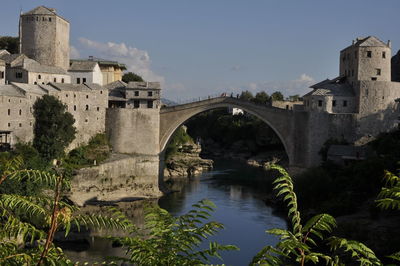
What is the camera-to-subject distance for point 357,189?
35.5 meters

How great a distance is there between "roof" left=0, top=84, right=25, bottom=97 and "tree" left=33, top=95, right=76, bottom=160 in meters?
1.66

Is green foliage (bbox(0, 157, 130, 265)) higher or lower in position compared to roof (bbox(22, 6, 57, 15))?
lower

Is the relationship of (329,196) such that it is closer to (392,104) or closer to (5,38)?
(392,104)

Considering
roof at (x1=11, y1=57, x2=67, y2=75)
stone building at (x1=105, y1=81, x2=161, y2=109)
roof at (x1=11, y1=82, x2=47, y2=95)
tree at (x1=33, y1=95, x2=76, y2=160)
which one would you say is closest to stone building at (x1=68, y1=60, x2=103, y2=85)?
roof at (x1=11, y1=57, x2=67, y2=75)

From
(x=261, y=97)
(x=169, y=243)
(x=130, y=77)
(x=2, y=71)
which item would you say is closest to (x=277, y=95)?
(x=261, y=97)

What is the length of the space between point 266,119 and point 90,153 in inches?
632

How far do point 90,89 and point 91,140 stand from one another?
4.49 metres

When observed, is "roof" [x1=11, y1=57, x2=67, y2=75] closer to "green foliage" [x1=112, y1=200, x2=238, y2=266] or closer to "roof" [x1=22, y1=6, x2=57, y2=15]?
"roof" [x1=22, y1=6, x2=57, y2=15]

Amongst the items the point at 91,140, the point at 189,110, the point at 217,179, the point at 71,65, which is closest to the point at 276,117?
→ the point at 189,110

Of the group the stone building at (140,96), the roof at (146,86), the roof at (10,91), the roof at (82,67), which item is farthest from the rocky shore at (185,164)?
the roof at (10,91)

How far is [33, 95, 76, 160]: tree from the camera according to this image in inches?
1580

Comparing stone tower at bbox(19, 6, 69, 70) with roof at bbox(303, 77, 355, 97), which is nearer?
roof at bbox(303, 77, 355, 97)

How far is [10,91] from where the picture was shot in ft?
128

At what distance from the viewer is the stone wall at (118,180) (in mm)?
41031
